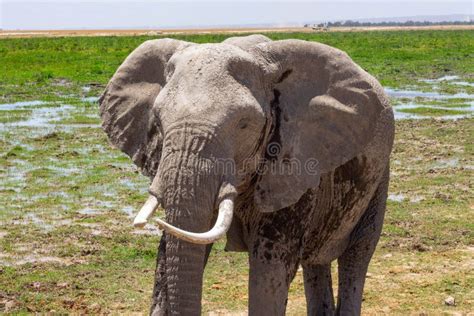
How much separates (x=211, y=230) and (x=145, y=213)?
33 centimetres

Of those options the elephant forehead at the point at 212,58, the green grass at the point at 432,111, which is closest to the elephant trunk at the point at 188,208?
the elephant forehead at the point at 212,58

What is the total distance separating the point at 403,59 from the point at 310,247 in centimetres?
3248

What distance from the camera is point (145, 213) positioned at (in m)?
3.73

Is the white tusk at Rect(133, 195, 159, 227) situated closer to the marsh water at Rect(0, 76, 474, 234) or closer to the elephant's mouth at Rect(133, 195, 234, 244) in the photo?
the elephant's mouth at Rect(133, 195, 234, 244)

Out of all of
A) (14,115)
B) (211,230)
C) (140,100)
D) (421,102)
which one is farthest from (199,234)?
(421,102)

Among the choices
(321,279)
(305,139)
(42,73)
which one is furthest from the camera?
(42,73)

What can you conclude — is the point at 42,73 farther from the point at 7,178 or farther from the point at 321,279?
the point at 321,279

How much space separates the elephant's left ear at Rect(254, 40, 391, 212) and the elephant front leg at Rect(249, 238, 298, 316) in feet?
0.98

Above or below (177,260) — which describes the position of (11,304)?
below

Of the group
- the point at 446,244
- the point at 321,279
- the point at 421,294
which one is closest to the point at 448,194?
the point at 446,244

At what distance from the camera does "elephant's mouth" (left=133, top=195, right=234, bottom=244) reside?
11.3ft

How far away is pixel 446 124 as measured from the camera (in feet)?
54.1

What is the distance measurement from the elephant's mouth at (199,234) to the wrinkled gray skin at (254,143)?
6 cm

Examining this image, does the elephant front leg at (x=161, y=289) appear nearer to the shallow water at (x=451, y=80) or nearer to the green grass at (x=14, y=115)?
the green grass at (x=14, y=115)
